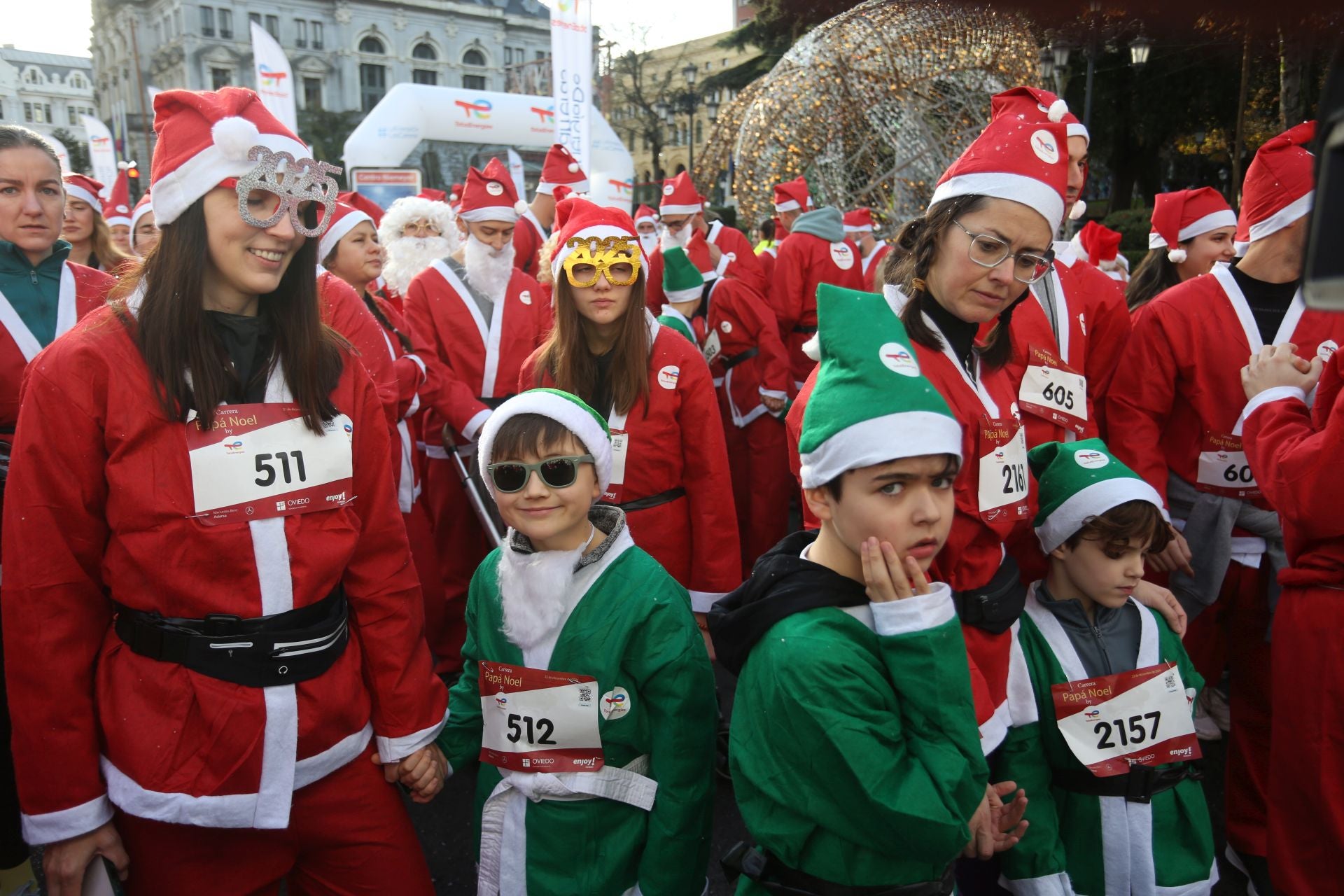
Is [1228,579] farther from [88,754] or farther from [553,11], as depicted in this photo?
[553,11]

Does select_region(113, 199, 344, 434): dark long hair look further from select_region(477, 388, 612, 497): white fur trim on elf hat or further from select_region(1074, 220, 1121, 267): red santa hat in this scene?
select_region(1074, 220, 1121, 267): red santa hat

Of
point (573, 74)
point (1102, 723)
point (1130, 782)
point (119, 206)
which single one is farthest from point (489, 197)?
point (573, 74)

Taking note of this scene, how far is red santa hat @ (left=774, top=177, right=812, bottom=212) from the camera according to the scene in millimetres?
9883

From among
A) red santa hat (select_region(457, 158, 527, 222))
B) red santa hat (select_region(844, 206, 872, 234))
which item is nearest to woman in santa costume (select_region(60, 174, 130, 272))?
red santa hat (select_region(457, 158, 527, 222))

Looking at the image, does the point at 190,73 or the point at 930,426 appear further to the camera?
the point at 190,73

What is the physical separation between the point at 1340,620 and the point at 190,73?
7447 cm

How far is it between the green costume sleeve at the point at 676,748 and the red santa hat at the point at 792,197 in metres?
8.28

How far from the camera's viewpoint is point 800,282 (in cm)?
720

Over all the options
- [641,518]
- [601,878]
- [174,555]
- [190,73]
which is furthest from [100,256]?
[190,73]

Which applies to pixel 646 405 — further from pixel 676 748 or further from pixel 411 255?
pixel 411 255

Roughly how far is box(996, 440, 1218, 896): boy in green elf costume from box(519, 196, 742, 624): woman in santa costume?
1.18 m

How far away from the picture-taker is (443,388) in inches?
179

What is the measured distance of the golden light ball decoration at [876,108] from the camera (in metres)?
11.2

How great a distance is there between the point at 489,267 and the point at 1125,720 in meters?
3.79
